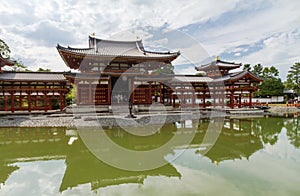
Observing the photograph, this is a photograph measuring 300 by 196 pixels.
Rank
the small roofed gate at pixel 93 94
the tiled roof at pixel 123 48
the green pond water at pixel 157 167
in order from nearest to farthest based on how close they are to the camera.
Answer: the green pond water at pixel 157 167, the small roofed gate at pixel 93 94, the tiled roof at pixel 123 48

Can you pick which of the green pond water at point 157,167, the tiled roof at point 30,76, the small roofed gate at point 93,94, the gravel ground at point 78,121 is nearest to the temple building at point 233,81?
the gravel ground at point 78,121

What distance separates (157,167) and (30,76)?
51.7ft

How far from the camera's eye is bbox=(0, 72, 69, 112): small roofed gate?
49.7ft

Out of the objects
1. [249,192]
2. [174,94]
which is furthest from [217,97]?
[249,192]

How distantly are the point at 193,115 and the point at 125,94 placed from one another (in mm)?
6199

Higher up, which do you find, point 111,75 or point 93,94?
point 111,75

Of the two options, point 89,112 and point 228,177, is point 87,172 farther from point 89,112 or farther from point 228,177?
point 89,112

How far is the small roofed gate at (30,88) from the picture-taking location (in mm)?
15156

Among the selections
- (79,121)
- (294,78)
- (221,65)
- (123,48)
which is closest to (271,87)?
(294,78)

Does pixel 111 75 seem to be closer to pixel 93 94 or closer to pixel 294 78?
pixel 93 94

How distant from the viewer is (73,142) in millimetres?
8336

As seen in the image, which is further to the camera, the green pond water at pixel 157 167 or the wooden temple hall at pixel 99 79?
the wooden temple hall at pixel 99 79

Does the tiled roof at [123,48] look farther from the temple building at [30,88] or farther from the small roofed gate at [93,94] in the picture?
the temple building at [30,88]

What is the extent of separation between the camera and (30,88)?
1559 cm
